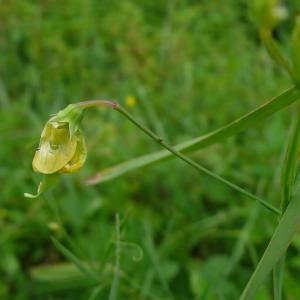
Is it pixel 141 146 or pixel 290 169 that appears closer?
pixel 290 169

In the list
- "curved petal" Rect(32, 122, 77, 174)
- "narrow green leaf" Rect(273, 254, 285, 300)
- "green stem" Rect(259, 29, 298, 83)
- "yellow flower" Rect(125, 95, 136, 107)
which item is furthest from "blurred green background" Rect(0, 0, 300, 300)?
"green stem" Rect(259, 29, 298, 83)

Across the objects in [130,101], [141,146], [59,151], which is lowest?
[141,146]

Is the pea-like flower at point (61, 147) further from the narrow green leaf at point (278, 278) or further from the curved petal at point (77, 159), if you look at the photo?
the narrow green leaf at point (278, 278)

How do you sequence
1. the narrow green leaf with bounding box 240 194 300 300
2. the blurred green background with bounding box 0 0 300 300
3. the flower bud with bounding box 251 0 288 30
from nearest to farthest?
the flower bud with bounding box 251 0 288 30
the narrow green leaf with bounding box 240 194 300 300
the blurred green background with bounding box 0 0 300 300

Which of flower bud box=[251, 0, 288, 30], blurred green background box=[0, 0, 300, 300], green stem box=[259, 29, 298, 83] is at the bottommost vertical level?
blurred green background box=[0, 0, 300, 300]

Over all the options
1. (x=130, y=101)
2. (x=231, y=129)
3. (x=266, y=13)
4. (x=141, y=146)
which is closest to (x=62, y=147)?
(x=231, y=129)

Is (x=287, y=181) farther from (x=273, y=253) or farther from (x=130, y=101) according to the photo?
(x=130, y=101)

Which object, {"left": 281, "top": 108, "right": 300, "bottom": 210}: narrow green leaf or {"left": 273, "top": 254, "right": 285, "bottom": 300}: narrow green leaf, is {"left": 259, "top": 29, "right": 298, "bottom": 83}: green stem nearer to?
{"left": 281, "top": 108, "right": 300, "bottom": 210}: narrow green leaf
